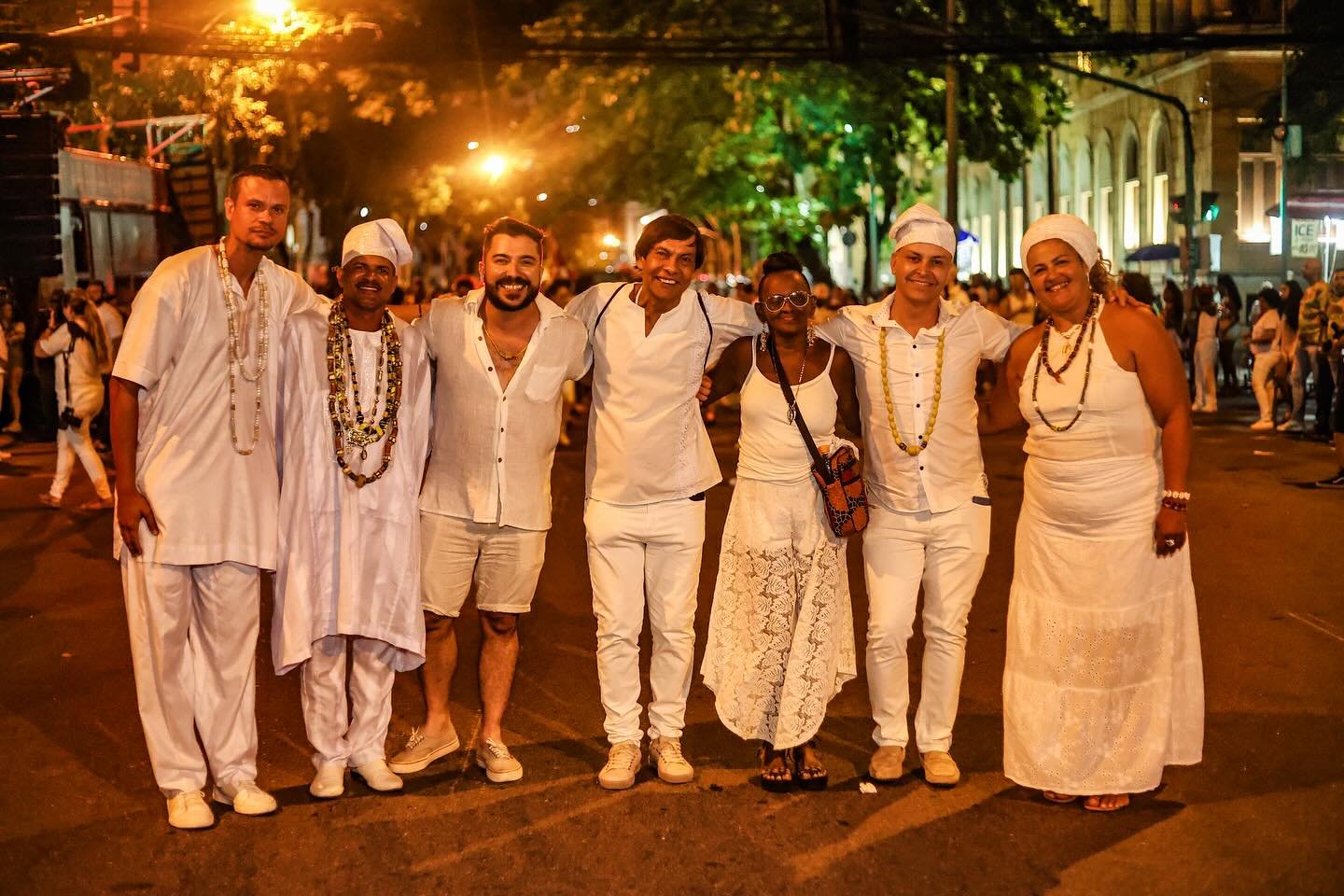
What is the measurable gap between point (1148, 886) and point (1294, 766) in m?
1.52

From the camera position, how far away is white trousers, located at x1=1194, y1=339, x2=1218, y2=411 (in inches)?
942

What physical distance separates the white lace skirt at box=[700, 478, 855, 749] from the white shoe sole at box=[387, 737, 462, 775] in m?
1.08

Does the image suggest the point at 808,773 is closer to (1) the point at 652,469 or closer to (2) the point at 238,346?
(1) the point at 652,469

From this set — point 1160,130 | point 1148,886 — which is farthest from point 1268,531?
point 1160,130

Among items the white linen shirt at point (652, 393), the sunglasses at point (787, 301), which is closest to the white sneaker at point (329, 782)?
the white linen shirt at point (652, 393)

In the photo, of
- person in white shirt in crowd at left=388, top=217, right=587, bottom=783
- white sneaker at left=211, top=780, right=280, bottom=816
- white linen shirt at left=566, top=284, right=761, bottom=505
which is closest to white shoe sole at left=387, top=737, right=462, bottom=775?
person in white shirt in crowd at left=388, top=217, right=587, bottom=783

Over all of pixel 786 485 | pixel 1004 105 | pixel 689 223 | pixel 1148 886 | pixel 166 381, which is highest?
pixel 1004 105

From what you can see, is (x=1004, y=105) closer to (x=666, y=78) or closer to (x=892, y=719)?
(x=666, y=78)

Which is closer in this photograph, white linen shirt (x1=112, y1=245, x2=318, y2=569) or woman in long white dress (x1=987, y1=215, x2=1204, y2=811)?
white linen shirt (x1=112, y1=245, x2=318, y2=569)

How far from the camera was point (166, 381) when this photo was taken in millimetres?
5777

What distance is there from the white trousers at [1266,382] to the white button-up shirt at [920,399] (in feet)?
53.1

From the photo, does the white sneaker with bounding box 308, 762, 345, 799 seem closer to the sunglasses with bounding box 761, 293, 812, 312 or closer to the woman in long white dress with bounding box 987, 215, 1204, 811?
the sunglasses with bounding box 761, 293, 812, 312

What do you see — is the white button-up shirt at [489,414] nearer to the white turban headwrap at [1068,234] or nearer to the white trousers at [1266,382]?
the white turban headwrap at [1068,234]

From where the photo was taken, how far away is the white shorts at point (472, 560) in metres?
6.27
